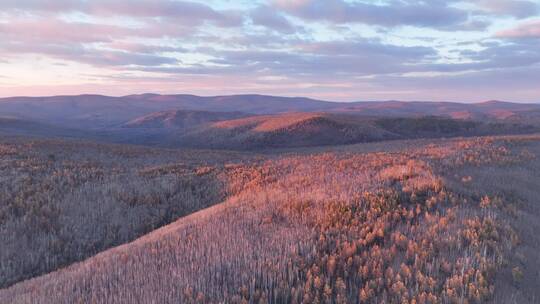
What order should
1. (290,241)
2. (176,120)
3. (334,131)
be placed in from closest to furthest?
(290,241)
(334,131)
(176,120)

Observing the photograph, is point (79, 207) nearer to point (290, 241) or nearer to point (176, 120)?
point (290, 241)

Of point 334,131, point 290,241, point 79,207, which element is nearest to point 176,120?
point 334,131

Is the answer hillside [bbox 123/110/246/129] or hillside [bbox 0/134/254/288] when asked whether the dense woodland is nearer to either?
hillside [bbox 0/134/254/288]

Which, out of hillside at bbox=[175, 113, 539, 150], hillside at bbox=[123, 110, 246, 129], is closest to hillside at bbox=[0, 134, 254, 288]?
hillside at bbox=[175, 113, 539, 150]

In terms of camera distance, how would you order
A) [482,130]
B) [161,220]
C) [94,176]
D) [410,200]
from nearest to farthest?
[410,200]
[161,220]
[94,176]
[482,130]

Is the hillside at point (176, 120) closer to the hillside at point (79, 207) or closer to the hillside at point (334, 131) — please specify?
the hillside at point (334, 131)

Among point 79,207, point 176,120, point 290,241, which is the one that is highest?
point 290,241

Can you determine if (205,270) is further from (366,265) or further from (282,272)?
(366,265)

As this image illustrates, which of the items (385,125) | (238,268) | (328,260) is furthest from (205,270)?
(385,125)
